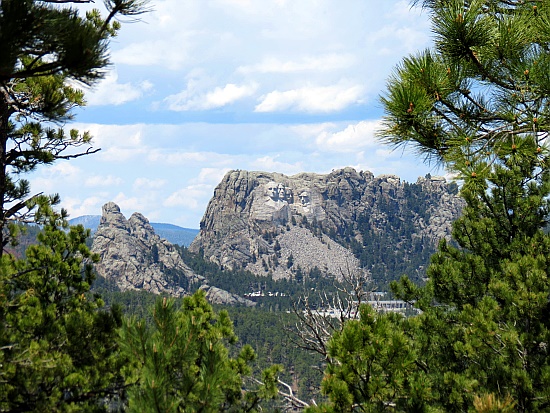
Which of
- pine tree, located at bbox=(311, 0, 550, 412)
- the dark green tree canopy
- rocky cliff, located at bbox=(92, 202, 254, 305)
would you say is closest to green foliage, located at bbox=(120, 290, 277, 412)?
pine tree, located at bbox=(311, 0, 550, 412)

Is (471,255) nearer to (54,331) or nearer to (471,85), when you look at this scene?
(471,85)

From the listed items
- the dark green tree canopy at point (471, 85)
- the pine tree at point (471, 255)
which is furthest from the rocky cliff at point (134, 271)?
the dark green tree canopy at point (471, 85)

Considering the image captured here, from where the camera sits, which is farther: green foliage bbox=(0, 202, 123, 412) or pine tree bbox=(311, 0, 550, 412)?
green foliage bbox=(0, 202, 123, 412)

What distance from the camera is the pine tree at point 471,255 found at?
503 centimetres

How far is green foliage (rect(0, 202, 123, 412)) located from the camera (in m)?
6.22

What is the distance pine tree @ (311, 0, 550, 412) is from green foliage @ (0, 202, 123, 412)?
3087mm

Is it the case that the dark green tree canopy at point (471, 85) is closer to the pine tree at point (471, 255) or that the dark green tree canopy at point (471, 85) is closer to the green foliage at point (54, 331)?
the pine tree at point (471, 255)

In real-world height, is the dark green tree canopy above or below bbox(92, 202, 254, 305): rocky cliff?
above

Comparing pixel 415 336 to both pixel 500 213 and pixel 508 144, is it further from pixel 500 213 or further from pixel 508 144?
pixel 508 144

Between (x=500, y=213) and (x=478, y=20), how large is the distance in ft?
16.1

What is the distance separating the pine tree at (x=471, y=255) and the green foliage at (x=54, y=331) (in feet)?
10.1

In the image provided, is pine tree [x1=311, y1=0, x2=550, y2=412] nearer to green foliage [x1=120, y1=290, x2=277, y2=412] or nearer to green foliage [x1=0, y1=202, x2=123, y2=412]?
green foliage [x1=120, y1=290, x2=277, y2=412]

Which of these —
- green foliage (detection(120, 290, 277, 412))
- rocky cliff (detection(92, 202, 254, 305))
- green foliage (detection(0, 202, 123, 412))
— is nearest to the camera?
green foliage (detection(120, 290, 277, 412))

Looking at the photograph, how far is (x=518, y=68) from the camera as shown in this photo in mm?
5961
